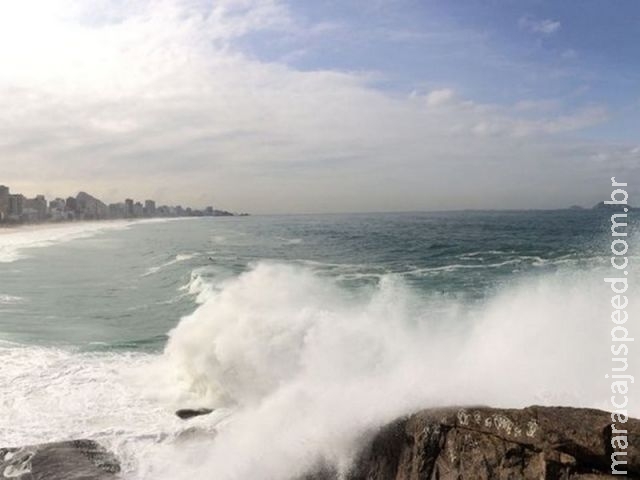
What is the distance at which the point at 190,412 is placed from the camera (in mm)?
10078

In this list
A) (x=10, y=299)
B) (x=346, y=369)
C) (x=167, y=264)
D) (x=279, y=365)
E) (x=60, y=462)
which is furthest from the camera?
(x=167, y=264)

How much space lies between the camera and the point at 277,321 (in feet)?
37.2

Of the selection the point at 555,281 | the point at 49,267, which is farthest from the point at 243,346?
the point at 49,267

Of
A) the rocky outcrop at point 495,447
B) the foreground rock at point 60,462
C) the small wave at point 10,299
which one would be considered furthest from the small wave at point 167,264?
the rocky outcrop at point 495,447

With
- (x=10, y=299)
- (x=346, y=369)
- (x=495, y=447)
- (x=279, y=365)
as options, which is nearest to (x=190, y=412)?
(x=279, y=365)

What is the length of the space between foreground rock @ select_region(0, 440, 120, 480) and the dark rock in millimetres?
1654

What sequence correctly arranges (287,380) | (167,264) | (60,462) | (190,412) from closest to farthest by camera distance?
1. (60,462)
2. (287,380)
3. (190,412)
4. (167,264)

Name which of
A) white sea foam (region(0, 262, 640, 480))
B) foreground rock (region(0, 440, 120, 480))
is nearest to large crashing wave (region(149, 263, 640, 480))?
white sea foam (region(0, 262, 640, 480))

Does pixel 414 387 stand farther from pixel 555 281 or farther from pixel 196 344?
pixel 555 281

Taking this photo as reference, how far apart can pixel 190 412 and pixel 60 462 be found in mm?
2501

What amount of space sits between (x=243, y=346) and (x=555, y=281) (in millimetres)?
15038

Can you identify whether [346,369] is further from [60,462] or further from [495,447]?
[60,462]

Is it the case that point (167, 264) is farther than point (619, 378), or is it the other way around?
point (167, 264)

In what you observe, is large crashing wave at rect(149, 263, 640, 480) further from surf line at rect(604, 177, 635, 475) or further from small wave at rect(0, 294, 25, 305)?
small wave at rect(0, 294, 25, 305)
